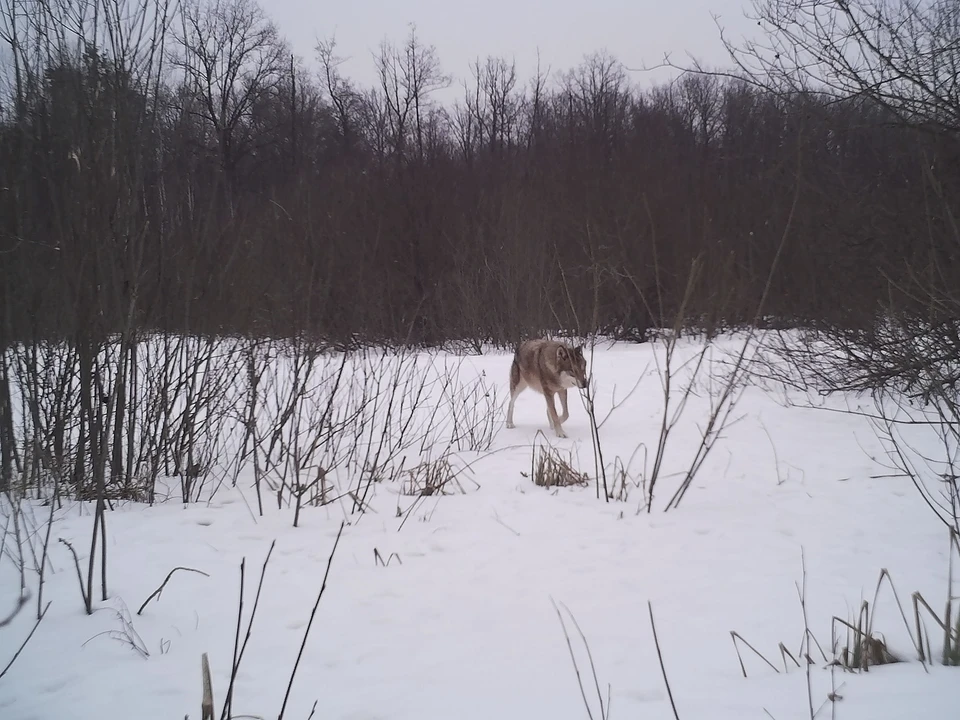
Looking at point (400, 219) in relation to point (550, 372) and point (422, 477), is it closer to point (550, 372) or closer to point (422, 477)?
point (550, 372)

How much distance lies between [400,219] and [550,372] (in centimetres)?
1379

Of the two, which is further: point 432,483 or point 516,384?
point 516,384

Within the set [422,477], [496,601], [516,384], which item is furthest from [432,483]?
[516,384]

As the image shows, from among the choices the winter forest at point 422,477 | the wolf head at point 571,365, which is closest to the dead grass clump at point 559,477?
the winter forest at point 422,477

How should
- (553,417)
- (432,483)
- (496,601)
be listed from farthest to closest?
(553,417)
(432,483)
(496,601)

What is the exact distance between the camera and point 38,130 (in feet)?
17.1

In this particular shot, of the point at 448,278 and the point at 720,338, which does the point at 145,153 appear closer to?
the point at 448,278

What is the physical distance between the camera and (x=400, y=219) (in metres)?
20.7

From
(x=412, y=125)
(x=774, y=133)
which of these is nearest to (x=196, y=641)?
(x=774, y=133)

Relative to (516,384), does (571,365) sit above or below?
above

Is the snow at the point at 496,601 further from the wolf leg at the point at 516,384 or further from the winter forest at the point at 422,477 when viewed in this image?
the wolf leg at the point at 516,384

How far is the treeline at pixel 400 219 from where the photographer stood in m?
5.00

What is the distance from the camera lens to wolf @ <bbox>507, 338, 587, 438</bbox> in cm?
803

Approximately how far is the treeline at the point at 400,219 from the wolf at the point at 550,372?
118 centimetres
